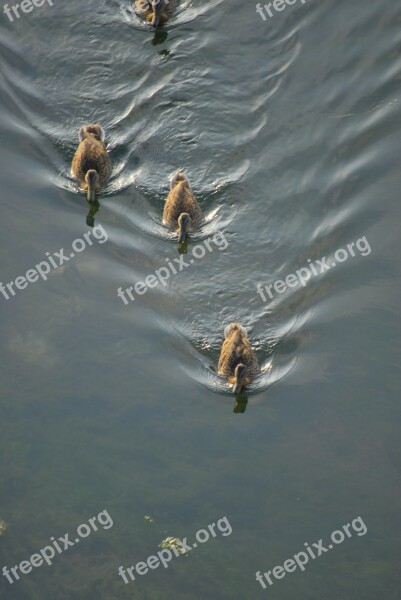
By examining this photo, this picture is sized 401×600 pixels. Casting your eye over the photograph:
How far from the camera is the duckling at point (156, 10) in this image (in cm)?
1541

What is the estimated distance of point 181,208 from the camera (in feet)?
Answer: 44.3

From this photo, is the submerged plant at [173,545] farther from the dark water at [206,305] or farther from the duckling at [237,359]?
the duckling at [237,359]

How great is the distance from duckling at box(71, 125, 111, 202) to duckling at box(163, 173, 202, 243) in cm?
102

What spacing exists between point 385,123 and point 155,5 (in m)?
4.00

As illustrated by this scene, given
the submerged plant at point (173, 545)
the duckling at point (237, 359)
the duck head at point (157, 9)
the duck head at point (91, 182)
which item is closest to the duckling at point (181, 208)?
the duck head at point (91, 182)

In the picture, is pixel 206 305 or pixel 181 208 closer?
pixel 206 305

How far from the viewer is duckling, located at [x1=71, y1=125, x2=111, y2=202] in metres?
13.8

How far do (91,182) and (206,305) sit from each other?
8.06 ft

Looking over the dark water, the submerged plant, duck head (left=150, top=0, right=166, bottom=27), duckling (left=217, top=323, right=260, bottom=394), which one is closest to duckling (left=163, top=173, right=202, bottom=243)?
the dark water

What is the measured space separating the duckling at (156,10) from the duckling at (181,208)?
3.13m

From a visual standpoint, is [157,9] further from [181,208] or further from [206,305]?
[206,305]

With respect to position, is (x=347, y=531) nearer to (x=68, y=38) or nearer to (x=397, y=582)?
(x=397, y=582)

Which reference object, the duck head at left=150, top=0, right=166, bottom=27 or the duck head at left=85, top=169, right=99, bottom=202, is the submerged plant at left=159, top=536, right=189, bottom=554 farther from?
the duck head at left=150, top=0, right=166, bottom=27

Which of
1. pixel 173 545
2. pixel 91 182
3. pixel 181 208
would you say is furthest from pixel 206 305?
pixel 173 545
